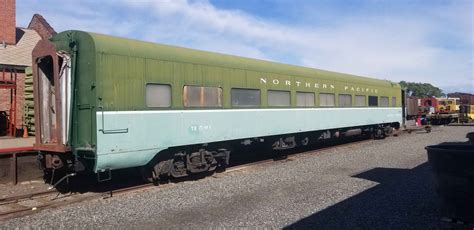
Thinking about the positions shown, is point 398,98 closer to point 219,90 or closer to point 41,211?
point 219,90

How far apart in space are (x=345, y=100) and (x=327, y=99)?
1744 mm

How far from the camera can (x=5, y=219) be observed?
6660 millimetres

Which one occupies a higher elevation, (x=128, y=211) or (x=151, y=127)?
(x=151, y=127)

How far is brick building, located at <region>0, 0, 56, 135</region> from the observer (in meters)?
18.1

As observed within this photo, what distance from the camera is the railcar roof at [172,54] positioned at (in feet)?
26.9

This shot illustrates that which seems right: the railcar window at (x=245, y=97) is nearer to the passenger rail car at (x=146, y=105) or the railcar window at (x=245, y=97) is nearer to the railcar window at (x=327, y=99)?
the passenger rail car at (x=146, y=105)

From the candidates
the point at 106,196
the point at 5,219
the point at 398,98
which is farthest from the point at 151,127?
the point at 398,98

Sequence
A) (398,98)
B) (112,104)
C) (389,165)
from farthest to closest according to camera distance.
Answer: (398,98) → (389,165) → (112,104)

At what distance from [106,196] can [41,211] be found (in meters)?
1.30

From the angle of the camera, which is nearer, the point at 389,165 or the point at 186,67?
the point at 186,67

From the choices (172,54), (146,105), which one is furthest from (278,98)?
(146,105)

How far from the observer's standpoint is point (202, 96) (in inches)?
397

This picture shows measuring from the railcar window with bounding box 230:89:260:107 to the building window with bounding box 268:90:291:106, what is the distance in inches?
27.4

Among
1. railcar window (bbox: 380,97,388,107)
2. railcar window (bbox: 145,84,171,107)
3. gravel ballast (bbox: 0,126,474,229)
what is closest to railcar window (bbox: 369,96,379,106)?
railcar window (bbox: 380,97,388,107)
